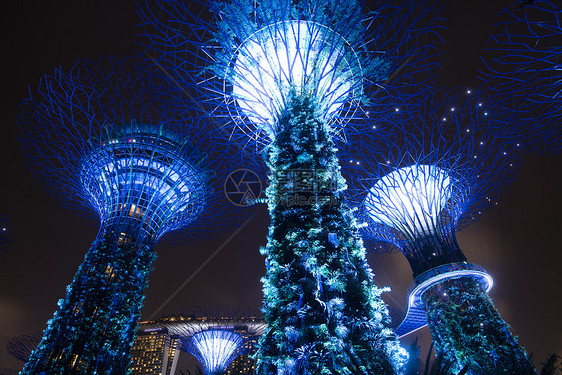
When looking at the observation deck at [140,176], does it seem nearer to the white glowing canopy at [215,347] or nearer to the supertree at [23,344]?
the supertree at [23,344]

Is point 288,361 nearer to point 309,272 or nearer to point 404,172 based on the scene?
point 309,272

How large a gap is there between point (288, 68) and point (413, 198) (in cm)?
1087

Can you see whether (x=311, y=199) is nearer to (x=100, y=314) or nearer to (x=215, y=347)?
(x=100, y=314)

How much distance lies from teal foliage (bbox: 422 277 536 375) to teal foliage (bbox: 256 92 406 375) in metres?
9.21

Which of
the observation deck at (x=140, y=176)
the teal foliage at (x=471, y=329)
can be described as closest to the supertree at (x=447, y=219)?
the teal foliage at (x=471, y=329)

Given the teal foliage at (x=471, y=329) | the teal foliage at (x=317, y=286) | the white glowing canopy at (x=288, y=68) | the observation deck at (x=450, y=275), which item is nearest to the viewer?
the teal foliage at (x=317, y=286)

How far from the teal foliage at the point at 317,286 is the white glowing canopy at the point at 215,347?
22.8m

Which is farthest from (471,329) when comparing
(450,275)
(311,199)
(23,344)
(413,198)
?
(23,344)

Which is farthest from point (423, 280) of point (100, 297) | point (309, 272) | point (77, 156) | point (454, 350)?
point (77, 156)

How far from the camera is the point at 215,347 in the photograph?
25719mm

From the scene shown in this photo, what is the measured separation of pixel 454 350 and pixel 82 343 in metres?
15.9

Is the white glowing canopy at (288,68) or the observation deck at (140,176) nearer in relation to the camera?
the white glowing canopy at (288,68)

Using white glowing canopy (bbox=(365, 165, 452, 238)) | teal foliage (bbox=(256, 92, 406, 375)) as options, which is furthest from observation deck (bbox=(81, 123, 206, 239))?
white glowing canopy (bbox=(365, 165, 452, 238))

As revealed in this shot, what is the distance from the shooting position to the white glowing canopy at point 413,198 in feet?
54.5
